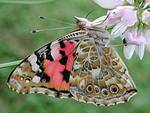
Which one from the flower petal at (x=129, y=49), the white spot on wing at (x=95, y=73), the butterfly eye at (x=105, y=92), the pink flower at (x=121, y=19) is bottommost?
the butterfly eye at (x=105, y=92)

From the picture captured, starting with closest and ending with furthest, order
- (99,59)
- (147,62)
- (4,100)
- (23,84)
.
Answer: (23,84) < (99,59) < (4,100) < (147,62)

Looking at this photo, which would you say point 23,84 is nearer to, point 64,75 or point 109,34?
point 64,75

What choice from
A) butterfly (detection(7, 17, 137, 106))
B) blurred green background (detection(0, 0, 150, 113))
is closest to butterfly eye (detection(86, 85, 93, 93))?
butterfly (detection(7, 17, 137, 106))

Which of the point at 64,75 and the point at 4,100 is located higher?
the point at 64,75

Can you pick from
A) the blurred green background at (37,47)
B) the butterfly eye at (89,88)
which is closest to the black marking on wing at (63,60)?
the butterfly eye at (89,88)

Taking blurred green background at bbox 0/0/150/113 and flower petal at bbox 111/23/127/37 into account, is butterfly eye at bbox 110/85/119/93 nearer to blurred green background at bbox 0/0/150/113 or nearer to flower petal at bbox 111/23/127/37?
flower petal at bbox 111/23/127/37

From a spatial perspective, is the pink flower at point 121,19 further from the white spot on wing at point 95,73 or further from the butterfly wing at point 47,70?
the white spot on wing at point 95,73

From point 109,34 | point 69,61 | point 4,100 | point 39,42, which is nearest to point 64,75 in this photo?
point 69,61
